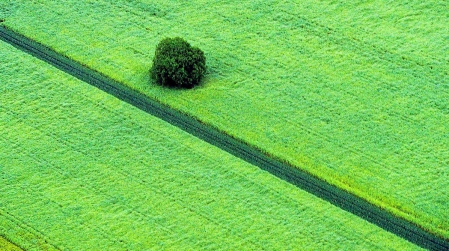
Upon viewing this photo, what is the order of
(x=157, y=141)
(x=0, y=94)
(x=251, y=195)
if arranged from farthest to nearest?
1. (x=0, y=94)
2. (x=157, y=141)
3. (x=251, y=195)

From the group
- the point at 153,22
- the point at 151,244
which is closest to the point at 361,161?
the point at 151,244

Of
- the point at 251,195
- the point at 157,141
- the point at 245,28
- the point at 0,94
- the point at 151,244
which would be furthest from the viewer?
the point at 245,28

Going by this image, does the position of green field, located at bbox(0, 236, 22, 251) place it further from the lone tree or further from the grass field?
the lone tree

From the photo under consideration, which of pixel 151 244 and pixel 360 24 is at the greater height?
pixel 360 24

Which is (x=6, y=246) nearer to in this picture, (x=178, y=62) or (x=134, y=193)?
(x=134, y=193)

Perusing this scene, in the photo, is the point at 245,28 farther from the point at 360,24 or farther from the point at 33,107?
the point at 33,107

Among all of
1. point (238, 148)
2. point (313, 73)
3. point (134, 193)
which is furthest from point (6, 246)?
point (313, 73)
